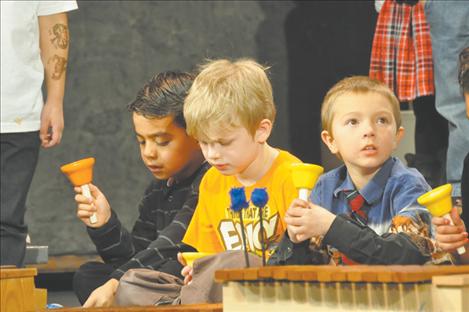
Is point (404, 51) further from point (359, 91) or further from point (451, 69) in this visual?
point (359, 91)

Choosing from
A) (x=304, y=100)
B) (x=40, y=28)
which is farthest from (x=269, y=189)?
(x=304, y=100)

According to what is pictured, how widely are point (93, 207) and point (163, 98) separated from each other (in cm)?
45

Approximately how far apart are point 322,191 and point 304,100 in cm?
349

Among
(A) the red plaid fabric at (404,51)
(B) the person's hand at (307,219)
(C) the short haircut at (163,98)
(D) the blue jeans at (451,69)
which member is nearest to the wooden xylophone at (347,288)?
(B) the person's hand at (307,219)

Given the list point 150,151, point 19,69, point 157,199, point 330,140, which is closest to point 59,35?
point 19,69

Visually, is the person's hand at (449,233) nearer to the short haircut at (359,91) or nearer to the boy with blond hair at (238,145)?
the short haircut at (359,91)

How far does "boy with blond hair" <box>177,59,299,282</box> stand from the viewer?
3.55m

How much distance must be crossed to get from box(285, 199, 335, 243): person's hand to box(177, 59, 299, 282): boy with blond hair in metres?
0.55

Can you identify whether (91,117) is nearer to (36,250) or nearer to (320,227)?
(36,250)

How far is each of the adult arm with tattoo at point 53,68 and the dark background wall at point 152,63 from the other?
2.03m

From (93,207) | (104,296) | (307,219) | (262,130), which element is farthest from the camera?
(93,207)

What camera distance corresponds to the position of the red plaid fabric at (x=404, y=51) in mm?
4848

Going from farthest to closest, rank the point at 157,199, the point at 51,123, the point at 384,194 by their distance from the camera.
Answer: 1. the point at 51,123
2. the point at 157,199
3. the point at 384,194

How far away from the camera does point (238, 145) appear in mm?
3576
